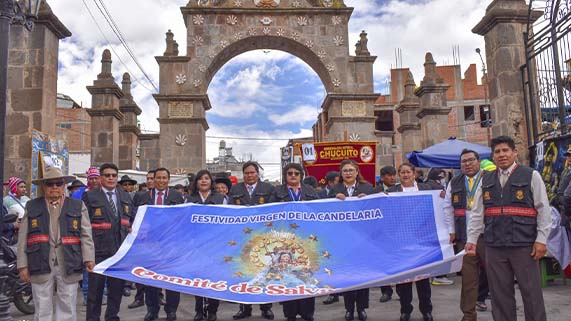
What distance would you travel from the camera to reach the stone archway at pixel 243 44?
16.3 meters

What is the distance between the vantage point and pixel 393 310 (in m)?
6.21

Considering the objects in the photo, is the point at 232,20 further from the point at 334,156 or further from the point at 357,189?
the point at 357,189

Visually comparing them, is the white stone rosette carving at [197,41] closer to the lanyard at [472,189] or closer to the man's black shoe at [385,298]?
the man's black shoe at [385,298]

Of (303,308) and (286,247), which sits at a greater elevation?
(286,247)

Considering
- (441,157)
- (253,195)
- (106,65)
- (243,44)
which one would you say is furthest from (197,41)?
(253,195)

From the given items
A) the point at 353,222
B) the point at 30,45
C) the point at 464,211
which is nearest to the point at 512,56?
the point at 464,211

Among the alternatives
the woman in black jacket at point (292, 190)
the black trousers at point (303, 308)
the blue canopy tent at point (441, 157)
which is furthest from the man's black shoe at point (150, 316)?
the blue canopy tent at point (441, 157)

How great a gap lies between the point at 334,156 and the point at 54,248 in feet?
23.6

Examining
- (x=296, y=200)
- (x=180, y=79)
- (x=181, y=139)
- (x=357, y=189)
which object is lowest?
(x=296, y=200)

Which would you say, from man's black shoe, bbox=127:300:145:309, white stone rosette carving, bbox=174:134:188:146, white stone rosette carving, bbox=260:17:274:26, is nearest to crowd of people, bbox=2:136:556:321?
man's black shoe, bbox=127:300:145:309

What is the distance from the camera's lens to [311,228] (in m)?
5.71

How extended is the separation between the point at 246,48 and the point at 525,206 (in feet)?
46.9

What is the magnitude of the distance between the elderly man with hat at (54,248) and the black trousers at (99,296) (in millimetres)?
725

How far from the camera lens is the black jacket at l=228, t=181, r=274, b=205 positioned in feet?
20.9
